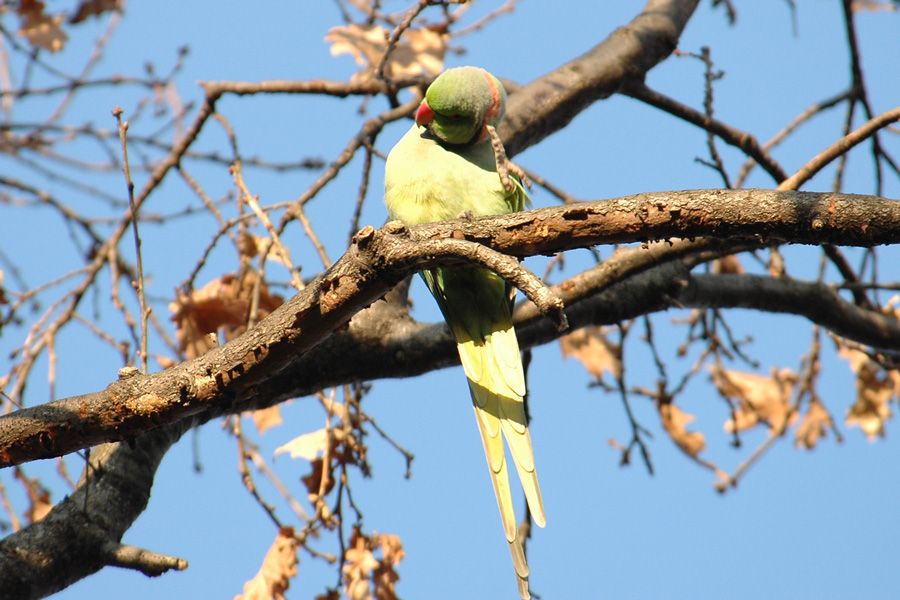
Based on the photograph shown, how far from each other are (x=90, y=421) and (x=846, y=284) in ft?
9.88

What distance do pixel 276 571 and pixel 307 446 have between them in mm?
522

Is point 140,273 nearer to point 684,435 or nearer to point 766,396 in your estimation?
point 684,435

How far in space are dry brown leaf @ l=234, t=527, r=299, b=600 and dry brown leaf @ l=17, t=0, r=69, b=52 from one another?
336 cm

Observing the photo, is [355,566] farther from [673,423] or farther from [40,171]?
[40,171]

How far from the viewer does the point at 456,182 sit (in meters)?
3.42

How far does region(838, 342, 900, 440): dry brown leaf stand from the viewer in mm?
5203

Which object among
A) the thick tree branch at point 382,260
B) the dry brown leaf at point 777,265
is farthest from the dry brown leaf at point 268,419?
the dry brown leaf at point 777,265

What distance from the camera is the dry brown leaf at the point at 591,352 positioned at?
4770 mm

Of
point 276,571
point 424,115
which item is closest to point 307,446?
point 276,571

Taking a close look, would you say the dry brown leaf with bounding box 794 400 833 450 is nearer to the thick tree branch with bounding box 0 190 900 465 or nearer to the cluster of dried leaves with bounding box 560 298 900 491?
the cluster of dried leaves with bounding box 560 298 900 491

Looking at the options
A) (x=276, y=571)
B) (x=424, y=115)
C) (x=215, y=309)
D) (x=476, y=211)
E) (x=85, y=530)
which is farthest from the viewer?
(x=215, y=309)

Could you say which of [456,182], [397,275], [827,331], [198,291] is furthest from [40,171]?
[827,331]

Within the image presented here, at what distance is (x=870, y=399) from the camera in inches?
209

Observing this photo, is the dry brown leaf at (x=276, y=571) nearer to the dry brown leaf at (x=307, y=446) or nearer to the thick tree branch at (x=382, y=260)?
the dry brown leaf at (x=307, y=446)
